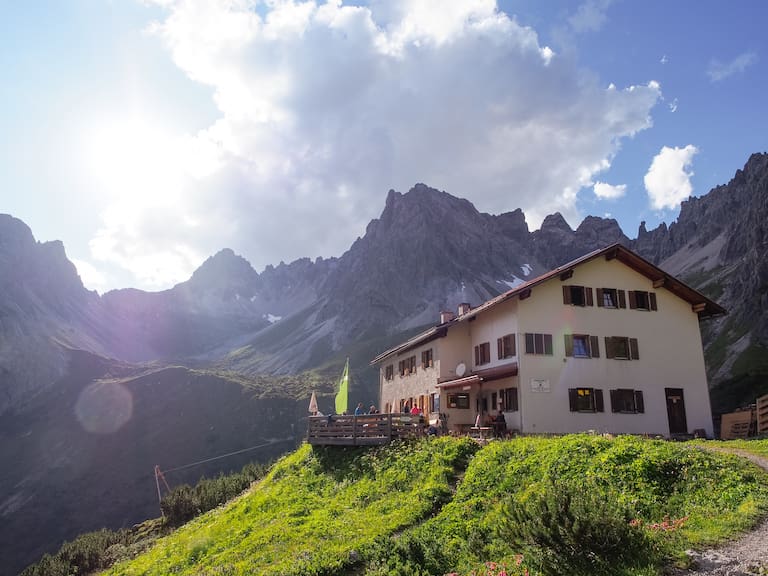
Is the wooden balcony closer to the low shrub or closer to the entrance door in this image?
the low shrub

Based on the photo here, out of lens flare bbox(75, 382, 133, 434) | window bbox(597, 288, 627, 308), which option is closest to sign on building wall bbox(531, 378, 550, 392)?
window bbox(597, 288, 627, 308)

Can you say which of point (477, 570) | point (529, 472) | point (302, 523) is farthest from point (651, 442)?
point (302, 523)

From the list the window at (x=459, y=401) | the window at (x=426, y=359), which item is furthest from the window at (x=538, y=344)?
the window at (x=426, y=359)

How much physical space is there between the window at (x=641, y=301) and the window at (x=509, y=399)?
917cm

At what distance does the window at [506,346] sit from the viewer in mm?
31391

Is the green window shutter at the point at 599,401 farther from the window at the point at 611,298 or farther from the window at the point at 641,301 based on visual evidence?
the window at the point at 641,301

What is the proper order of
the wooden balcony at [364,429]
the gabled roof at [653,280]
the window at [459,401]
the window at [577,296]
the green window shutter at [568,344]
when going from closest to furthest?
the wooden balcony at [364,429]
the green window shutter at [568,344]
the window at [577,296]
the gabled roof at [653,280]
the window at [459,401]

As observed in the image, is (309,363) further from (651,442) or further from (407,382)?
(651,442)

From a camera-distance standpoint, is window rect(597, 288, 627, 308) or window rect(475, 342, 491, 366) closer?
window rect(597, 288, 627, 308)

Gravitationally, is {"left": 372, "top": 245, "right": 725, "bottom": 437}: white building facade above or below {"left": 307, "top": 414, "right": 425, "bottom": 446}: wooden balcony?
above

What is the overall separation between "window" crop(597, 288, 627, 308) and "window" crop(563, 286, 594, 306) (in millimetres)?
681

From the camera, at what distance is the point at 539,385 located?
98.9 feet

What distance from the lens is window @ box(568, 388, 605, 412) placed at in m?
30.2

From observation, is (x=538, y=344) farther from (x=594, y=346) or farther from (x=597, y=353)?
(x=597, y=353)
